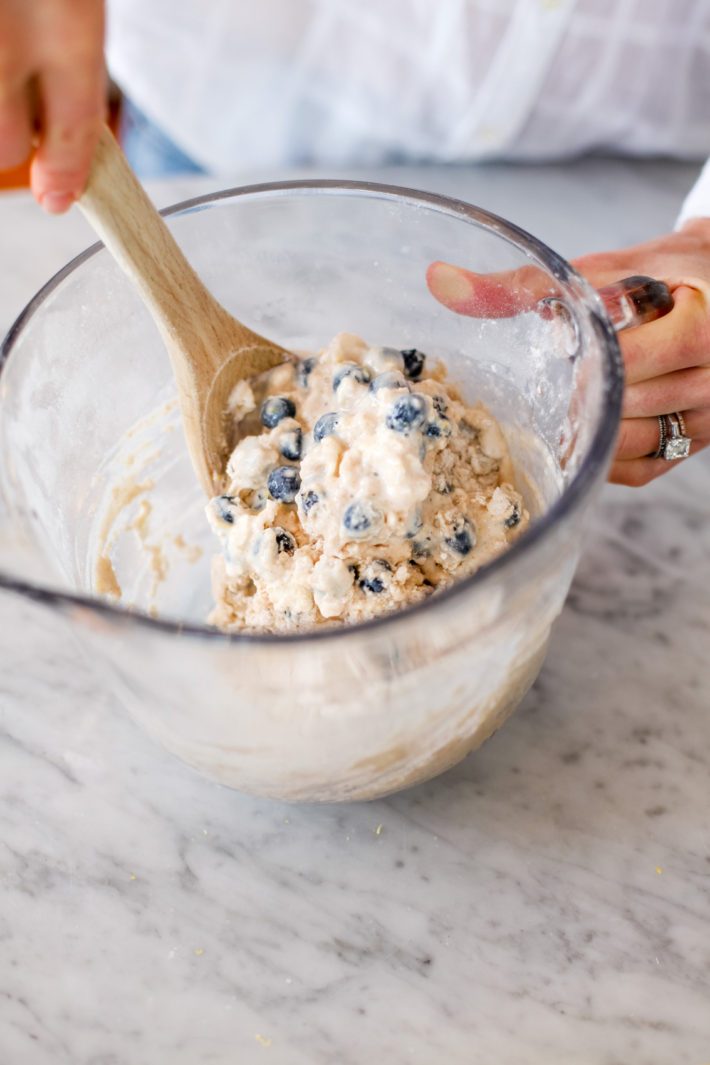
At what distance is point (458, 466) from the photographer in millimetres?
783

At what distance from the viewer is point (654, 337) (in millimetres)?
847

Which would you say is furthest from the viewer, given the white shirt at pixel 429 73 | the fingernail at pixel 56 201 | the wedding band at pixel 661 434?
the white shirt at pixel 429 73

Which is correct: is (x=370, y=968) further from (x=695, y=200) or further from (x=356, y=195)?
(x=695, y=200)

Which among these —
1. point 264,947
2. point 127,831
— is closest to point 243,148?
point 127,831

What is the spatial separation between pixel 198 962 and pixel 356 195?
26.7 inches

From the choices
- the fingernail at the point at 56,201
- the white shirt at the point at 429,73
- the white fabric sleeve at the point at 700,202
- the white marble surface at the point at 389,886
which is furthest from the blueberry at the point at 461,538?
the white shirt at the point at 429,73

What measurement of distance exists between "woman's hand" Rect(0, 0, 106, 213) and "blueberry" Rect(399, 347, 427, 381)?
13.4 inches

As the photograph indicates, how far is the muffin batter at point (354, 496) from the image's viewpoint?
2.29ft

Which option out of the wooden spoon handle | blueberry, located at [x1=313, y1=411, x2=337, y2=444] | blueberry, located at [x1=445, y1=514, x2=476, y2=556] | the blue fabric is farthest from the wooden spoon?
the blue fabric

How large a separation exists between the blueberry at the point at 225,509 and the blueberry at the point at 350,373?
0.13 m

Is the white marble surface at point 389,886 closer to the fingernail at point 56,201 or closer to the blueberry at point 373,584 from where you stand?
the blueberry at point 373,584

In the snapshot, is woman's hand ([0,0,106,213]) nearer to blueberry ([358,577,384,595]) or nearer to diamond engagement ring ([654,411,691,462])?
blueberry ([358,577,384,595])

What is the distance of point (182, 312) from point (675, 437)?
1.65ft

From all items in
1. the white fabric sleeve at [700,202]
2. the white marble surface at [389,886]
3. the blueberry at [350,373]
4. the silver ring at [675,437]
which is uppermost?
the blueberry at [350,373]
